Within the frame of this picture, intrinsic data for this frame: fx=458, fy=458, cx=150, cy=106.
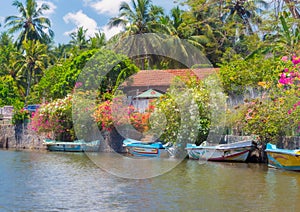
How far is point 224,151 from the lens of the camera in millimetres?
19109

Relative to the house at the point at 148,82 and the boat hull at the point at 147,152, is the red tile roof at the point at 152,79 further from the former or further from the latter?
the boat hull at the point at 147,152

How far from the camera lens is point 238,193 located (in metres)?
11.5

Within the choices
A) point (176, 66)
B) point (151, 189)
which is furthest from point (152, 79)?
point (151, 189)

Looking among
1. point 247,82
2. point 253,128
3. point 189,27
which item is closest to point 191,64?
point 189,27

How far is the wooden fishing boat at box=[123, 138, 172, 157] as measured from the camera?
21.1m

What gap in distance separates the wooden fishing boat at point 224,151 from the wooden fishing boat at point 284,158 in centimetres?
179

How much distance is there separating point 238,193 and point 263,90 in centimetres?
1177

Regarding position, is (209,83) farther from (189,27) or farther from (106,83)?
(189,27)

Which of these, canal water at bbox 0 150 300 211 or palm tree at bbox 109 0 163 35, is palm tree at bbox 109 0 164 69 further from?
canal water at bbox 0 150 300 211

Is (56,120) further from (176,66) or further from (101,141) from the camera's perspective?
(176,66)

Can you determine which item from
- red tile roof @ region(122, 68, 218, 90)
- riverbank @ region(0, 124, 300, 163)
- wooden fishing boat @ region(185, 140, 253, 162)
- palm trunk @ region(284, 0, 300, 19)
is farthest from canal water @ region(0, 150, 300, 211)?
red tile roof @ region(122, 68, 218, 90)

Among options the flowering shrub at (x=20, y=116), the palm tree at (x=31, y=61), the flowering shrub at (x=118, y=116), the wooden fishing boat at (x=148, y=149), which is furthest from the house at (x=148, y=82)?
the palm tree at (x=31, y=61)

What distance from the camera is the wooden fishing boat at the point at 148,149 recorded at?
21062mm

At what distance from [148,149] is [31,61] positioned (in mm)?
22679
